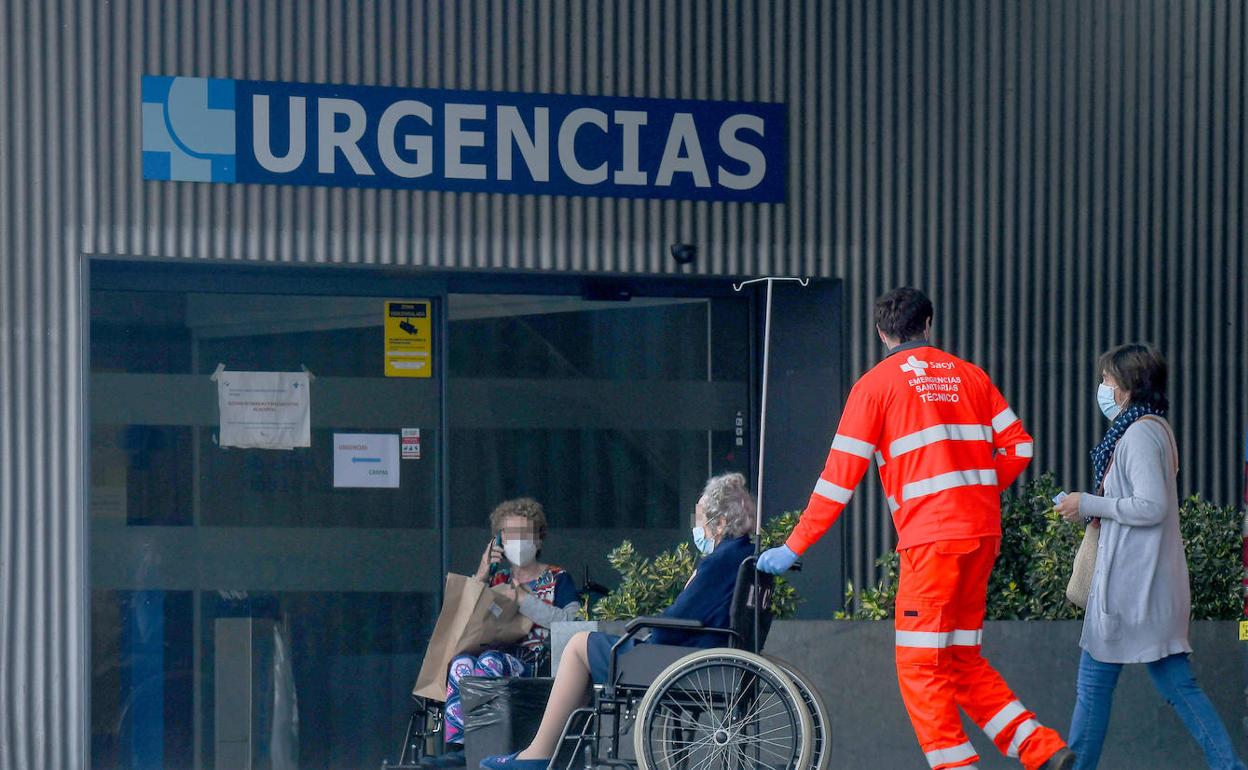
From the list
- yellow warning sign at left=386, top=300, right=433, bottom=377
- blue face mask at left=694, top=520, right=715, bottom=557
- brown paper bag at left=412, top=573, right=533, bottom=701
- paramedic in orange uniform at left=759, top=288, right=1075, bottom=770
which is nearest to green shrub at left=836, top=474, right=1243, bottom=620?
blue face mask at left=694, top=520, right=715, bottom=557

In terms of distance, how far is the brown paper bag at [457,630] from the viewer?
703cm

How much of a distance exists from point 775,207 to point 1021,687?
2.83 meters

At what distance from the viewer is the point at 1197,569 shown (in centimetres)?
704

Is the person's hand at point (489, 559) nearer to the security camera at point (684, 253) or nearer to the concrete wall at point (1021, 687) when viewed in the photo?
the concrete wall at point (1021, 687)

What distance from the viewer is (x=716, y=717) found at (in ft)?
19.3

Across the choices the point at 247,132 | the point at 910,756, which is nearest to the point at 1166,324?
the point at 910,756

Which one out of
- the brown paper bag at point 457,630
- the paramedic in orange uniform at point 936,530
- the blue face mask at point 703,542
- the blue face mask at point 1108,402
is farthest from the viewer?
the brown paper bag at point 457,630

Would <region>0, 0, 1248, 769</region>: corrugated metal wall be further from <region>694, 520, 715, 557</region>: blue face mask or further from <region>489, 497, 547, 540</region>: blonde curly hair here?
<region>694, 520, 715, 557</region>: blue face mask

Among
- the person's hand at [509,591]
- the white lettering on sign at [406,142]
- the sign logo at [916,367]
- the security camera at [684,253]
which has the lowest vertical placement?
the person's hand at [509,591]

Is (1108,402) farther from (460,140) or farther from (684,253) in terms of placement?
(460,140)

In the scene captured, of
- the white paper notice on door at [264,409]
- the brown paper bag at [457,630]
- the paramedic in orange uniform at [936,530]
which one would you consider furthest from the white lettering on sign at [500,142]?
the paramedic in orange uniform at [936,530]

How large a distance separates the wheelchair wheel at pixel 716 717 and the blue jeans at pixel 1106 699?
3.71 feet

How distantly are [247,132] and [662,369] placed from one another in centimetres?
245

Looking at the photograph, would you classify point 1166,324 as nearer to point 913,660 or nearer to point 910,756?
point 910,756
